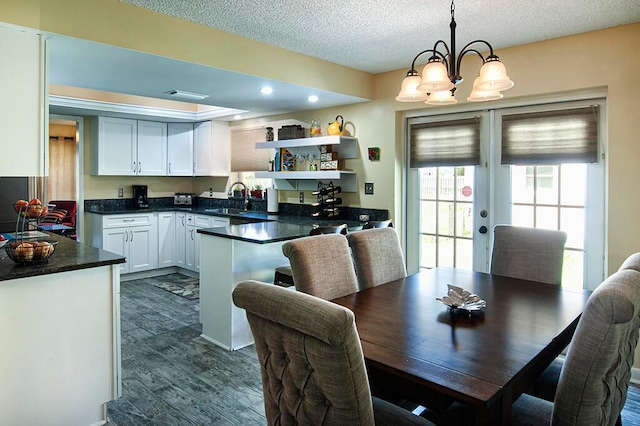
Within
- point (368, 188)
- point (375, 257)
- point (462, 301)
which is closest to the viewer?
point (462, 301)

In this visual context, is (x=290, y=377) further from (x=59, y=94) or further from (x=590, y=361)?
(x=59, y=94)

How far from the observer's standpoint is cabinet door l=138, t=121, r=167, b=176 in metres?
5.86

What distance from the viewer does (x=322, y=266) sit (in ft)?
7.42

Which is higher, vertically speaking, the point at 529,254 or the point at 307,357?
the point at 529,254

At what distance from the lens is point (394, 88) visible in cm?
430

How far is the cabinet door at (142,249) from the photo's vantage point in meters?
5.57

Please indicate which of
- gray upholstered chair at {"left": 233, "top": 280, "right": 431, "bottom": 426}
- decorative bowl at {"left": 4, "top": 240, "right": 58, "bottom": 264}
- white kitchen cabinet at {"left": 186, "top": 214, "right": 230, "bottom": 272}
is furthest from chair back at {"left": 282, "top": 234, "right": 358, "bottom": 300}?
white kitchen cabinet at {"left": 186, "top": 214, "right": 230, "bottom": 272}

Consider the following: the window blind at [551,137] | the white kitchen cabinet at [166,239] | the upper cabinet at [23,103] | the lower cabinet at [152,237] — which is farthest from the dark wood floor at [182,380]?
the white kitchen cabinet at [166,239]

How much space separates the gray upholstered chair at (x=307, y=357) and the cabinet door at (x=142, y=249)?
4698 mm

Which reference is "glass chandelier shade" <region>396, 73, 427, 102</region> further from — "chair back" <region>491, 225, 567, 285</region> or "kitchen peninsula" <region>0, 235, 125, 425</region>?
"kitchen peninsula" <region>0, 235, 125, 425</region>

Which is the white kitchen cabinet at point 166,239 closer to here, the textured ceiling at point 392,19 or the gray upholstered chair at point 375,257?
the textured ceiling at point 392,19

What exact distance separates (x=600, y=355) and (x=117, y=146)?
223 inches

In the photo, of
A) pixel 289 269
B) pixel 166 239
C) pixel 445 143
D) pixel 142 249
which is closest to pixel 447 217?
pixel 445 143

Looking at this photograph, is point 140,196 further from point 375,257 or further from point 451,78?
point 451,78
